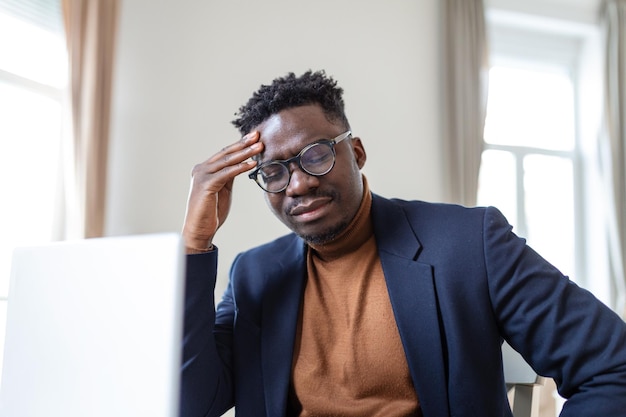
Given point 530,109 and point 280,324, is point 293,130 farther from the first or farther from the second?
point 530,109

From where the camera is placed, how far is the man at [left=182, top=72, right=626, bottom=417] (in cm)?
124

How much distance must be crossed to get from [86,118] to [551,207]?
3.65 meters

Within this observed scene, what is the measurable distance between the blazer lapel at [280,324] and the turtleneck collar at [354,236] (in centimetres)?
8

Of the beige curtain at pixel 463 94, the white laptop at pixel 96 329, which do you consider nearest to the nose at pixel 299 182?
the white laptop at pixel 96 329

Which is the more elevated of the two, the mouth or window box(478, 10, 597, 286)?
window box(478, 10, 597, 286)

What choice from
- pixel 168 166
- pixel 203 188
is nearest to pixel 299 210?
pixel 203 188

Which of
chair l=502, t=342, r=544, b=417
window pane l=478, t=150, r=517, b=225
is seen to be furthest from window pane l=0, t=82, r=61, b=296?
window pane l=478, t=150, r=517, b=225

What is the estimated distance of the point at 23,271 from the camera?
893 millimetres

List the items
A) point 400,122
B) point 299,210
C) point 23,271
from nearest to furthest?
point 23,271
point 299,210
point 400,122

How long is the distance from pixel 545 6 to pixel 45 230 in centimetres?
396

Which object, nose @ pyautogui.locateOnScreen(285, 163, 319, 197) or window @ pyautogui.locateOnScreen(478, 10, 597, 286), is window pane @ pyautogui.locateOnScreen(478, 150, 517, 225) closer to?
window @ pyautogui.locateOnScreen(478, 10, 597, 286)

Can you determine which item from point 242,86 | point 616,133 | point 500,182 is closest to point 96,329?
point 242,86

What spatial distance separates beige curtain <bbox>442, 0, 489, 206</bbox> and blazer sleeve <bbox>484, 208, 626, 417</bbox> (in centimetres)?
295

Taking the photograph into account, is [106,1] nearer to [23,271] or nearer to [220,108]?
[220,108]
